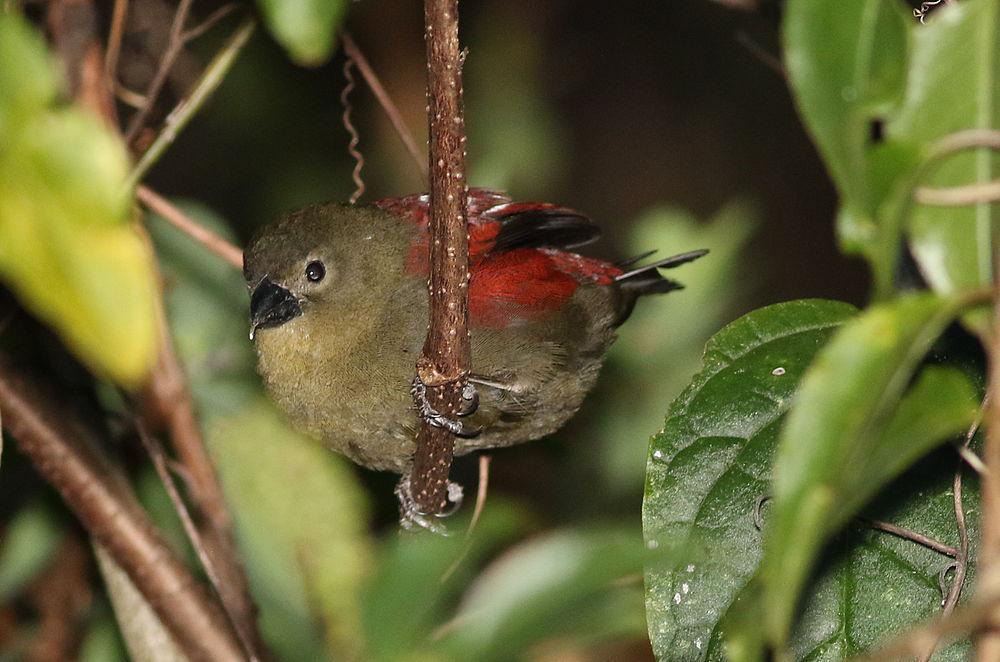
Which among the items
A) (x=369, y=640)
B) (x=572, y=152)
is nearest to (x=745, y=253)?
(x=572, y=152)

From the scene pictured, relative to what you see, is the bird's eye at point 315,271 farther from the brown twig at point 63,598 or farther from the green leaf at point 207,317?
the brown twig at point 63,598

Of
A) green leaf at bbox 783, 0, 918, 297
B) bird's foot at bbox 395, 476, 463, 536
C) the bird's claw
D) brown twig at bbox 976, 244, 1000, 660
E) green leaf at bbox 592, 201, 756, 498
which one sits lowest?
green leaf at bbox 592, 201, 756, 498

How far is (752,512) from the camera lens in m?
2.18

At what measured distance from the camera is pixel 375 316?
316 centimetres

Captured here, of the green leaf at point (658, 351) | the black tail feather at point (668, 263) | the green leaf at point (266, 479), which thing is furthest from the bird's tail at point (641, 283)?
the green leaf at point (266, 479)

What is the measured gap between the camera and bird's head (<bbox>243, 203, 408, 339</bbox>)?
3143mm

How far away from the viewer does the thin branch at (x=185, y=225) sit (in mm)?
2971

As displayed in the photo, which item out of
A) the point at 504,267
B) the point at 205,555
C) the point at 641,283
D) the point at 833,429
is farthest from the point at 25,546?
the point at 833,429

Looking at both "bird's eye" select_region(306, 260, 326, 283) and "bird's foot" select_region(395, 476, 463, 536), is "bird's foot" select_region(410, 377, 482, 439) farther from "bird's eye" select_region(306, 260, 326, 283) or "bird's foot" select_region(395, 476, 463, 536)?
"bird's eye" select_region(306, 260, 326, 283)

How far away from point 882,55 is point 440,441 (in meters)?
1.52

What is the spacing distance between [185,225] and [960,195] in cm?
213

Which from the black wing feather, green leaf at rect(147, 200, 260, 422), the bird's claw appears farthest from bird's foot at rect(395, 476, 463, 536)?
the black wing feather

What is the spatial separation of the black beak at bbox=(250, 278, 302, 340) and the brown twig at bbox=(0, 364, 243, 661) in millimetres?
650

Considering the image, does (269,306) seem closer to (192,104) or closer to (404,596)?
(192,104)
